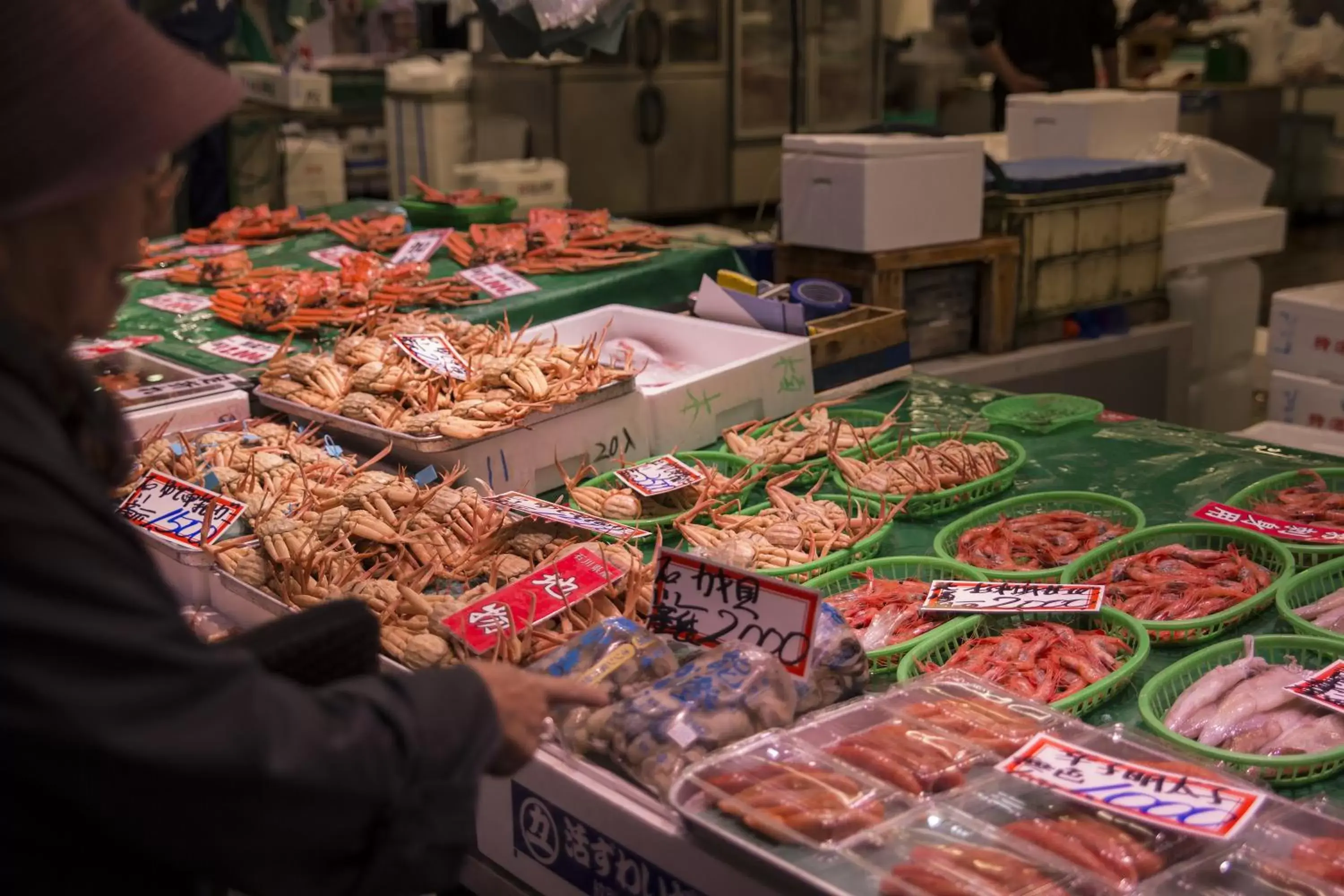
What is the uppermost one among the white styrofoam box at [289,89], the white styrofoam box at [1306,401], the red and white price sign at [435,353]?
the white styrofoam box at [289,89]

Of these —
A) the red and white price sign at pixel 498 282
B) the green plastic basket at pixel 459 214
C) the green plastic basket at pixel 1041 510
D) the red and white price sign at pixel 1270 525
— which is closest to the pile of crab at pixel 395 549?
the green plastic basket at pixel 1041 510

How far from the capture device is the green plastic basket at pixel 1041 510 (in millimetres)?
2609

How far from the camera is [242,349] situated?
12.6 ft

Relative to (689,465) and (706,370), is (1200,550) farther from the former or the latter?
(706,370)

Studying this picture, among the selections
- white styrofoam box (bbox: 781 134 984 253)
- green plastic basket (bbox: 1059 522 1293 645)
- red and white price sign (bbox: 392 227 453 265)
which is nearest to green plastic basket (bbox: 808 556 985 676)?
green plastic basket (bbox: 1059 522 1293 645)

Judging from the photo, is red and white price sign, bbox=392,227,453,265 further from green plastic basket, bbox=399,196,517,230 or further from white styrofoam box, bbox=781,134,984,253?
white styrofoam box, bbox=781,134,984,253

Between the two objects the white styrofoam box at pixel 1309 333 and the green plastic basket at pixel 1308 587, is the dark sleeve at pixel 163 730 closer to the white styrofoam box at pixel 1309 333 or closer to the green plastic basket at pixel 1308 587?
the green plastic basket at pixel 1308 587

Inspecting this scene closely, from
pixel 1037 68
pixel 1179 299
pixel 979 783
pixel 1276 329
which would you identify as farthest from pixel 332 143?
pixel 979 783

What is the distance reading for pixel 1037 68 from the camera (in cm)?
724

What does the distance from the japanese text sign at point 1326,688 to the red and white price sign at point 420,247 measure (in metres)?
3.41

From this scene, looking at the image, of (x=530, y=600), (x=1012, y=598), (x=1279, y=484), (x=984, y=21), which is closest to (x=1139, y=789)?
(x=1012, y=598)

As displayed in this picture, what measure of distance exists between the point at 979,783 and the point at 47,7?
1301 mm

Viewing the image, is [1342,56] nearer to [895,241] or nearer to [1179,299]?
[1179,299]

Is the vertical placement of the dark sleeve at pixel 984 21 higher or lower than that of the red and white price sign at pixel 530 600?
higher
